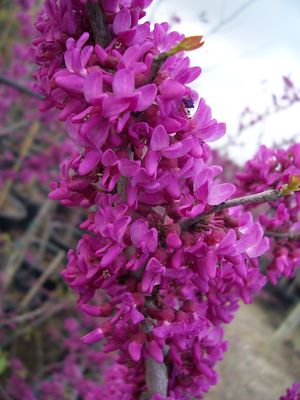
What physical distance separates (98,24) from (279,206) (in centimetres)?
55

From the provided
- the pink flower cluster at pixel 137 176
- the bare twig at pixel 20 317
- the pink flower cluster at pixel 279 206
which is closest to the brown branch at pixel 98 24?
the pink flower cluster at pixel 137 176

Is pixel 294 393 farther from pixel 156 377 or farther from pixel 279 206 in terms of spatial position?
pixel 279 206

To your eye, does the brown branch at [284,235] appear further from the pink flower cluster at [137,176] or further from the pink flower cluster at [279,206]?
the pink flower cluster at [137,176]

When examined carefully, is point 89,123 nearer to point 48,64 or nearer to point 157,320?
point 48,64

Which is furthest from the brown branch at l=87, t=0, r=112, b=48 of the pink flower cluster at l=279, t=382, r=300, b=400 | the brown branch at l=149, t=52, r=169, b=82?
the pink flower cluster at l=279, t=382, r=300, b=400

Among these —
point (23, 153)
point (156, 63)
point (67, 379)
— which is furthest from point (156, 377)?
point (23, 153)

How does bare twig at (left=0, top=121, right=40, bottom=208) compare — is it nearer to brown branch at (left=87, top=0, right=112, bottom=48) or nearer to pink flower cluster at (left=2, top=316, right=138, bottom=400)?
pink flower cluster at (left=2, top=316, right=138, bottom=400)

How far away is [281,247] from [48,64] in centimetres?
62

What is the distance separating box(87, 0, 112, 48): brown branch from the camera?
2.16 ft

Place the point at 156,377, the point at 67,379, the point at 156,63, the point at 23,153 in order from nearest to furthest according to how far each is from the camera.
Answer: the point at 156,63
the point at 156,377
the point at 67,379
the point at 23,153

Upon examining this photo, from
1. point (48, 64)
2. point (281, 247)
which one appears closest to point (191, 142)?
point (48, 64)

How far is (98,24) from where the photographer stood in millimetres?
673

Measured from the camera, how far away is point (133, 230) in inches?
27.7

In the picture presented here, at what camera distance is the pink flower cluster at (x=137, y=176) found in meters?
0.64
